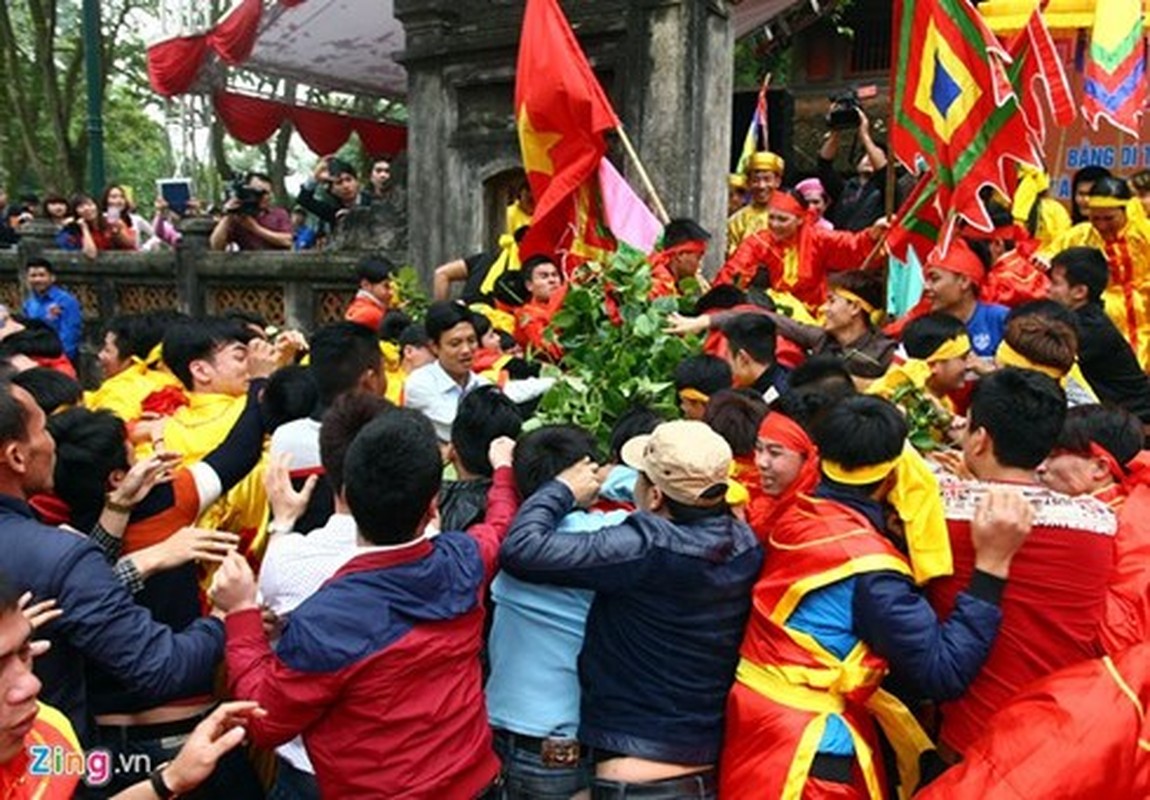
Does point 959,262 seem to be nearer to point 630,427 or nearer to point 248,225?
point 630,427

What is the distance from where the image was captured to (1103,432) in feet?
11.7

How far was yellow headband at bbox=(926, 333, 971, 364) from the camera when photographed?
4.30 metres

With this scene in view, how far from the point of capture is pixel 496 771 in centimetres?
280

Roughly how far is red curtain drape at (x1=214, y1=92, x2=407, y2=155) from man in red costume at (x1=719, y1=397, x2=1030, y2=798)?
14.8 meters

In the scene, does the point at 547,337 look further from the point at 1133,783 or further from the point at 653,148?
the point at 653,148

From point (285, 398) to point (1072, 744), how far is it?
9.09 ft

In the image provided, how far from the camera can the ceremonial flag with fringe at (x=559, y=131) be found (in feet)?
21.4

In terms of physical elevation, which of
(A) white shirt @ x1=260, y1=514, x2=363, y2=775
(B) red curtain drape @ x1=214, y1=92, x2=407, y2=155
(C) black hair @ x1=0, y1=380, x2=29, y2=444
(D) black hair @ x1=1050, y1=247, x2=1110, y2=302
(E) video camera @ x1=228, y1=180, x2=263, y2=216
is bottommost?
(A) white shirt @ x1=260, y1=514, x2=363, y2=775

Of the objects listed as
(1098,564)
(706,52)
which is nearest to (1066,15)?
(706,52)

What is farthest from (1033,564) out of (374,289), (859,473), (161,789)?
(374,289)

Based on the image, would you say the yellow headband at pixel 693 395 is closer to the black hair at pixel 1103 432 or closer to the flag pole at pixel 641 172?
the black hair at pixel 1103 432

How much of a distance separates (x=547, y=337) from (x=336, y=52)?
11.0 metres

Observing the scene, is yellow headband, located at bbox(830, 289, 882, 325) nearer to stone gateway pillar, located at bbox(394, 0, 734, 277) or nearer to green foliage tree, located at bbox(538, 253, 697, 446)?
green foliage tree, located at bbox(538, 253, 697, 446)

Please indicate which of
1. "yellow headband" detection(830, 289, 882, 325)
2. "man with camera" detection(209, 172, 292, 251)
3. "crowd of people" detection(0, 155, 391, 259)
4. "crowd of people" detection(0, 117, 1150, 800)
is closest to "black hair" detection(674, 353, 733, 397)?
"crowd of people" detection(0, 117, 1150, 800)
